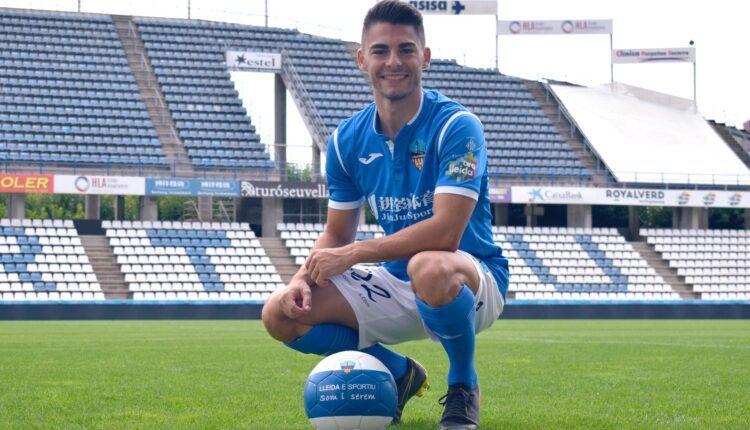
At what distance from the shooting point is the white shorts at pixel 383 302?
200 inches

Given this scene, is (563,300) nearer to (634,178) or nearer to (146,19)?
(634,178)

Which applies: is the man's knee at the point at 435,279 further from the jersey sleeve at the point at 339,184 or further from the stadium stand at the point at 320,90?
the stadium stand at the point at 320,90

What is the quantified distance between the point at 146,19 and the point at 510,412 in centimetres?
3607

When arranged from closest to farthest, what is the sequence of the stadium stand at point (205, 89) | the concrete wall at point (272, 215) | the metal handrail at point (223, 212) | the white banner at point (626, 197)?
the concrete wall at point (272, 215), the stadium stand at point (205, 89), the white banner at point (626, 197), the metal handrail at point (223, 212)

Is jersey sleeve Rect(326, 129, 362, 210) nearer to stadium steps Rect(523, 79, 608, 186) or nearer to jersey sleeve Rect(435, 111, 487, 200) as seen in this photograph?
jersey sleeve Rect(435, 111, 487, 200)

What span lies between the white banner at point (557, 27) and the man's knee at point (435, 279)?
37.9m

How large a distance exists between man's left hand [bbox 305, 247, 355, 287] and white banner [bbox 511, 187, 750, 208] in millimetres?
29427

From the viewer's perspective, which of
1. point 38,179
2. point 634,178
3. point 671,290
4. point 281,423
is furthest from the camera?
point 634,178

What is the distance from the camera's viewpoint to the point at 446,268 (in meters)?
4.57

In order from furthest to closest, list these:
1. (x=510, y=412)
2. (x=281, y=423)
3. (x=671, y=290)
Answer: (x=671, y=290) → (x=510, y=412) → (x=281, y=423)

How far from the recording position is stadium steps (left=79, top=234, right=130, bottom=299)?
2867 centimetres

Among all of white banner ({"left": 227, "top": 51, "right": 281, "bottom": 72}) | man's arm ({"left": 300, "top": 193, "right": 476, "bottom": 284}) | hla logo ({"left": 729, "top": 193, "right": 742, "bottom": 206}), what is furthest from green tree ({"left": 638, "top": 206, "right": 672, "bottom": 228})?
man's arm ({"left": 300, "top": 193, "right": 476, "bottom": 284})

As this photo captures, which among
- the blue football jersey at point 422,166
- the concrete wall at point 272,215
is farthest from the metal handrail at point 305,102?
the blue football jersey at point 422,166

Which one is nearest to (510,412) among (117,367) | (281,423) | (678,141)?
(281,423)
